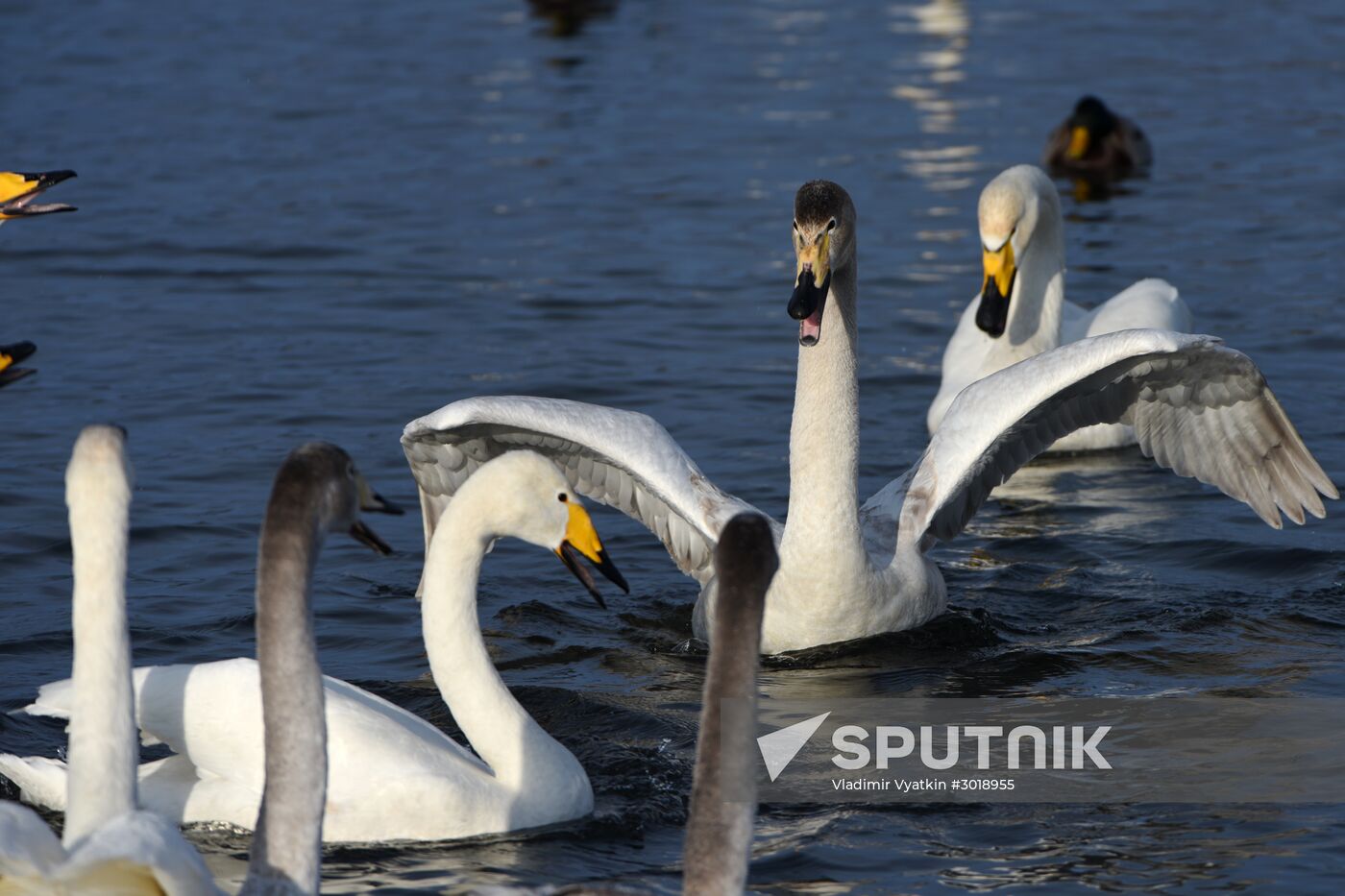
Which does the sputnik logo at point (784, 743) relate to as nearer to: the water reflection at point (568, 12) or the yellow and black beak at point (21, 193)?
the yellow and black beak at point (21, 193)

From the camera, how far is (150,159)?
20469mm

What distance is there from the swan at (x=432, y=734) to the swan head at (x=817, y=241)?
185 centimetres

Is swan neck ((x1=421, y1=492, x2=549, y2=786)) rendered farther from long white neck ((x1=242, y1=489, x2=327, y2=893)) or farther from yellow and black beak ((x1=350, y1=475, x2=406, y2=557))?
long white neck ((x1=242, y1=489, x2=327, y2=893))

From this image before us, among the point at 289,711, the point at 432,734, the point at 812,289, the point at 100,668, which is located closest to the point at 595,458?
the point at 812,289

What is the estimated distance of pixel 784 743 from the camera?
8336 mm

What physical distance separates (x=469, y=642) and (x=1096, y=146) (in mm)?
14174

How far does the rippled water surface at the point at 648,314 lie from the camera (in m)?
8.25

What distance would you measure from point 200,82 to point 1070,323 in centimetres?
1350

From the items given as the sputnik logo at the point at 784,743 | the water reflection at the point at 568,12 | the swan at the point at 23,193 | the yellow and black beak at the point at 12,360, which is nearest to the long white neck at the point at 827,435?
the sputnik logo at the point at 784,743

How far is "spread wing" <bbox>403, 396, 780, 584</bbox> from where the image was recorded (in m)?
9.20

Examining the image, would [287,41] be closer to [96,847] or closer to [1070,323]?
[1070,323]

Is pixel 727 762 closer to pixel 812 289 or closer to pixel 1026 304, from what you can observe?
pixel 812 289

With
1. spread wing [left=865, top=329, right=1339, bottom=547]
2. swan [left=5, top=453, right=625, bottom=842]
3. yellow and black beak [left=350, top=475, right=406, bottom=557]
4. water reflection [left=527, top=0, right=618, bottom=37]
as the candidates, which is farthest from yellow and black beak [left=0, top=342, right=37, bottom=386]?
water reflection [left=527, top=0, right=618, bottom=37]

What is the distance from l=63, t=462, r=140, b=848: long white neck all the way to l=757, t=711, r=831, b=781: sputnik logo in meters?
2.87
